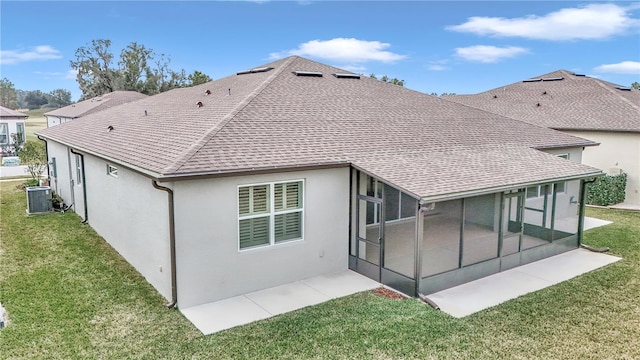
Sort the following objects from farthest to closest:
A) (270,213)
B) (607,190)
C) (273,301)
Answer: (607,190), (270,213), (273,301)

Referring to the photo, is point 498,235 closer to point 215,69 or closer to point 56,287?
point 56,287

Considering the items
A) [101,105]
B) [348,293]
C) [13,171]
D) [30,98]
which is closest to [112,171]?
[348,293]

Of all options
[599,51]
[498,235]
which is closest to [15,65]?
[599,51]

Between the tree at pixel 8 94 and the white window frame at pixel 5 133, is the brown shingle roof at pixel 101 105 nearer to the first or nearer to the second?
the white window frame at pixel 5 133

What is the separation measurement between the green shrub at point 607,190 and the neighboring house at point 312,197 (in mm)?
7528

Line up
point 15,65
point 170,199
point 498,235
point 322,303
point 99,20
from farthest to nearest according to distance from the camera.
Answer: point 15,65, point 99,20, point 498,235, point 322,303, point 170,199

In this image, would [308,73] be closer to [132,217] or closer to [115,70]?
[132,217]

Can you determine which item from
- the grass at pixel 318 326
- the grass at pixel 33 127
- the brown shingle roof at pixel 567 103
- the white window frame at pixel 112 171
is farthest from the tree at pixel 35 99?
the grass at pixel 318 326

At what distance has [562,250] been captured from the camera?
12742 mm

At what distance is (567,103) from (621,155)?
4.65 metres

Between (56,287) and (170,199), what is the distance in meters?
3.63

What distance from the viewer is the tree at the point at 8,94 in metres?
112

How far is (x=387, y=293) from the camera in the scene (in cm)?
963

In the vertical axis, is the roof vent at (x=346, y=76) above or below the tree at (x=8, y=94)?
below
